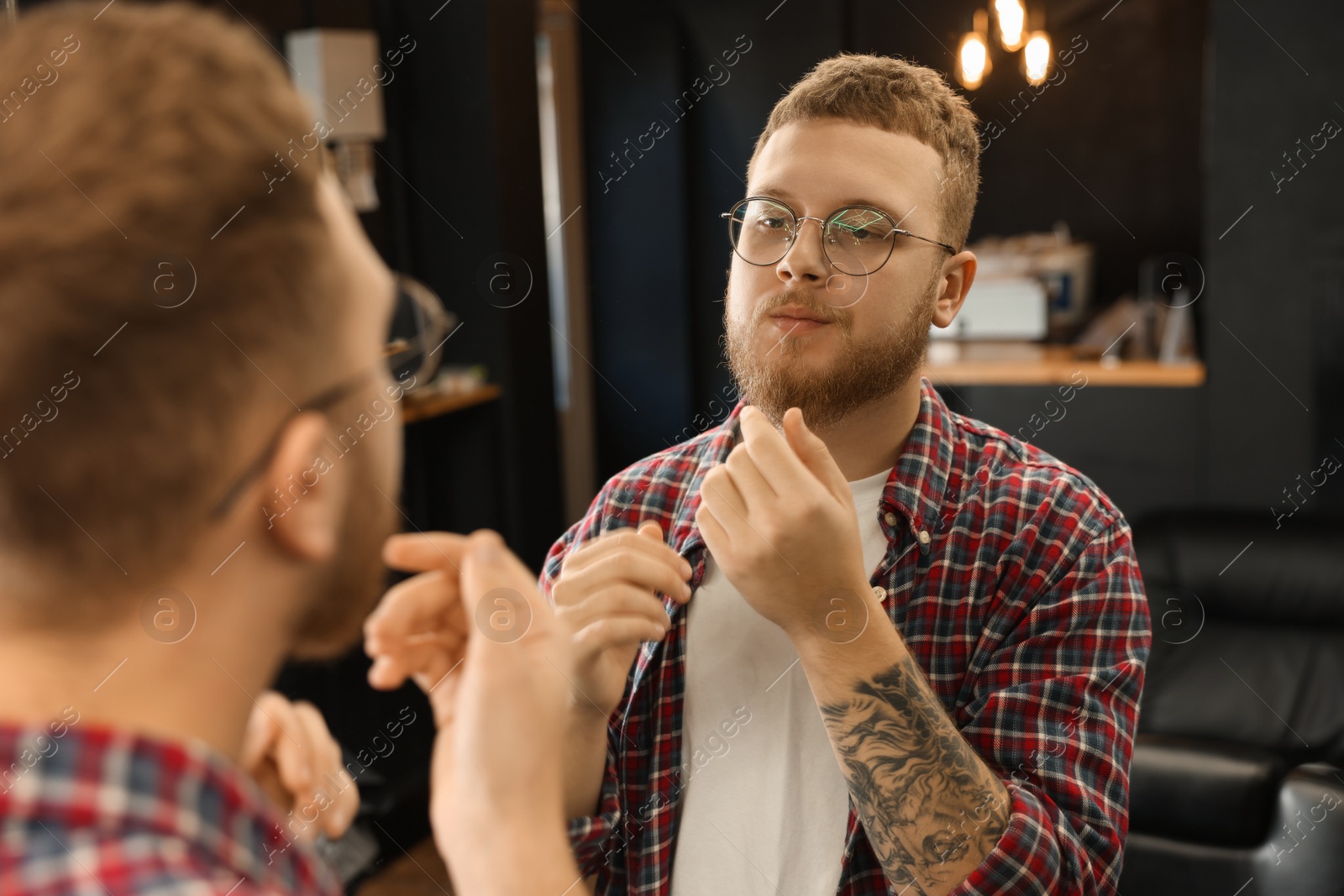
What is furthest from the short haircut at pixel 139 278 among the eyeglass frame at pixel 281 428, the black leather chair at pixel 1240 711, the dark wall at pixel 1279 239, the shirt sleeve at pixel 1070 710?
the dark wall at pixel 1279 239

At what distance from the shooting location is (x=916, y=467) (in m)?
0.74

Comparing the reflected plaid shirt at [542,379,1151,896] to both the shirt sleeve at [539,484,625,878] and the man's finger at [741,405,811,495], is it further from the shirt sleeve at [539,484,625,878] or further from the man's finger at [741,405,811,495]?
the man's finger at [741,405,811,495]

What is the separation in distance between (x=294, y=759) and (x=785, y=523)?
0.88ft

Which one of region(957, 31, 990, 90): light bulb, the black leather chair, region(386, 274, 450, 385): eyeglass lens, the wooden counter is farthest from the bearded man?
the wooden counter

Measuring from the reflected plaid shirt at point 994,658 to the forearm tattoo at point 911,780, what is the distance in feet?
0.07

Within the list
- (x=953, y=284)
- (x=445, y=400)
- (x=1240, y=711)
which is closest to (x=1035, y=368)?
(x=1240, y=711)

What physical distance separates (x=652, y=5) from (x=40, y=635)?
0.76 m

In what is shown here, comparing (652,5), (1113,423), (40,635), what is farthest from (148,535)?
(1113,423)

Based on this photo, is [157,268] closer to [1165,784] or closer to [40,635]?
[40,635]

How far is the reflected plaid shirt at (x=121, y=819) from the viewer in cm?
28

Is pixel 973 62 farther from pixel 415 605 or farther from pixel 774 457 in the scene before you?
pixel 415 605

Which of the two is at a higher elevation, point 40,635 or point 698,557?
point 40,635

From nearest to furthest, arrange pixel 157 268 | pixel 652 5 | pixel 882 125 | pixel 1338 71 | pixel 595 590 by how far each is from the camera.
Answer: pixel 157 268 → pixel 595 590 → pixel 882 125 → pixel 652 5 → pixel 1338 71

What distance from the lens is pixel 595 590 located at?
54cm
